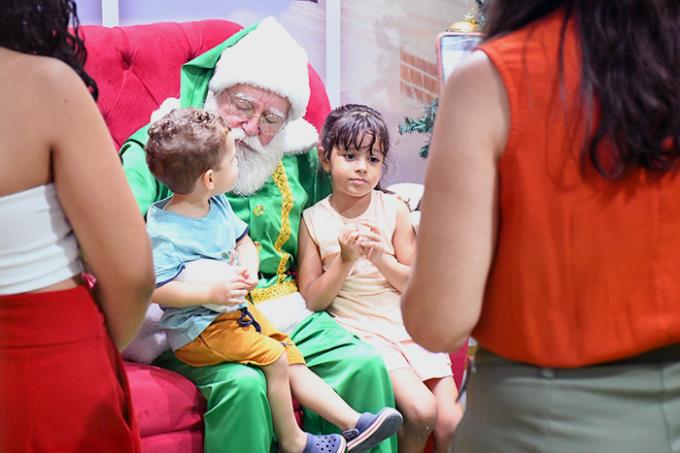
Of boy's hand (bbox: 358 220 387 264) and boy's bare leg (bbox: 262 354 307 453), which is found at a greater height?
boy's hand (bbox: 358 220 387 264)

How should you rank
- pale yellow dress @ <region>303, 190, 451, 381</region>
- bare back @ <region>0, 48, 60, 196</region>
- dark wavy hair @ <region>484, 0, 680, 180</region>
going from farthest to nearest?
pale yellow dress @ <region>303, 190, 451, 381</region>
bare back @ <region>0, 48, 60, 196</region>
dark wavy hair @ <region>484, 0, 680, 180</region>

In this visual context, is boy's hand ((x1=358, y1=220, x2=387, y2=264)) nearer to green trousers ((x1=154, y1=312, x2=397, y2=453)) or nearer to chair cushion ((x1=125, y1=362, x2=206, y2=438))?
green trousers ((x1=154, y1=312, x2=397, y2=453))

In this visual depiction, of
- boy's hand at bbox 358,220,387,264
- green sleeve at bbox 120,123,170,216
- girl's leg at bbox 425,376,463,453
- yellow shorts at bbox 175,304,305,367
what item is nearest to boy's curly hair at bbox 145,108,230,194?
green sleeve at bbox 120,123,170,216

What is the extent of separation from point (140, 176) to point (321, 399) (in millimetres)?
859

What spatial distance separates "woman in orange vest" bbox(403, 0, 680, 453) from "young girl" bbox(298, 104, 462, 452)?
1651 mm

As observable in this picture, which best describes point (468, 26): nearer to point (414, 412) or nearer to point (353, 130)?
point (353, 130)

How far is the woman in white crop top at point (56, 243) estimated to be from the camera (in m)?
1.43

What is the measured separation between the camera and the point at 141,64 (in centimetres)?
339

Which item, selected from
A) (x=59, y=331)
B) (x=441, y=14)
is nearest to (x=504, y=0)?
(x=59, y=331)

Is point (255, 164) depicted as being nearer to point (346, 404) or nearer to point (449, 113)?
point (346, 404)

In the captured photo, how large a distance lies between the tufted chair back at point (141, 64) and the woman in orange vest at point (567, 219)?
220cm

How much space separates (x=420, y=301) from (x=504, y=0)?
0.41 meters

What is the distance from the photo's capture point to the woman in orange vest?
119cm

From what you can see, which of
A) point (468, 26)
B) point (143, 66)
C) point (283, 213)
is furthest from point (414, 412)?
point (468, 26)
